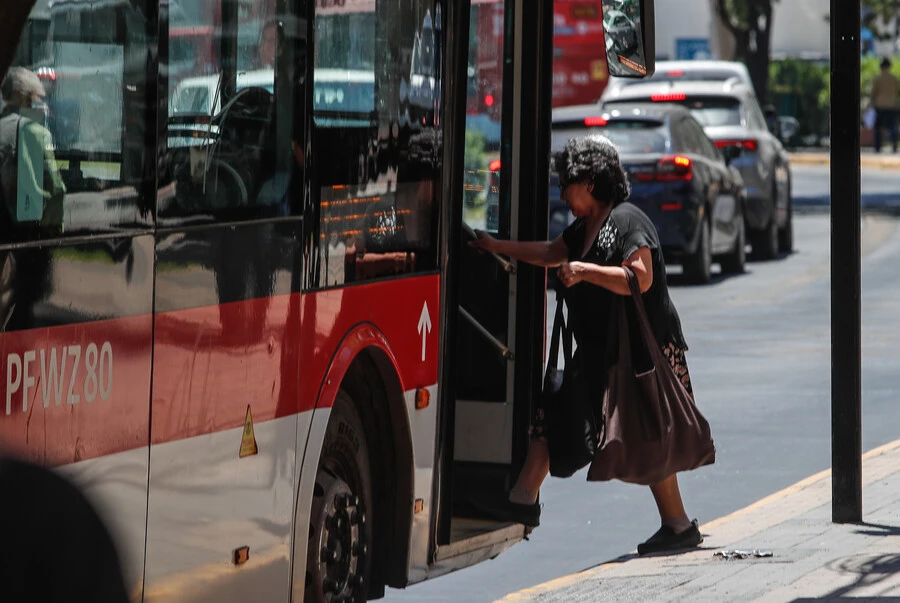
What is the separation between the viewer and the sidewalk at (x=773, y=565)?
6.56 m

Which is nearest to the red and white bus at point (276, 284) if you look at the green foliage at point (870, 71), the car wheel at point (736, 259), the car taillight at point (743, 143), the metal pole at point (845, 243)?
the metal pole at point (845, 243)

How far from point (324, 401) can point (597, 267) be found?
1.86 meters

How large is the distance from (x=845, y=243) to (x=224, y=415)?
3945 millimetres

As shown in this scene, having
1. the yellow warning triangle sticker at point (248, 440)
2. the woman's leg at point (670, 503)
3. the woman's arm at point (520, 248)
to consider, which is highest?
the woman's arm at point (520, 248)

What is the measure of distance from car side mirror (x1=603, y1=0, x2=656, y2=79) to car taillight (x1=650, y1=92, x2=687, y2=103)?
15835mm

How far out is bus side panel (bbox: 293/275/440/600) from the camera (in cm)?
543

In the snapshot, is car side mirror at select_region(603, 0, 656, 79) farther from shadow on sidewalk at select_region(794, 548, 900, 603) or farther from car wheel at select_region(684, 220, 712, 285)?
car wheel at select_region(684, 220, 712, 285)

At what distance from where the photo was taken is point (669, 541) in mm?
7516

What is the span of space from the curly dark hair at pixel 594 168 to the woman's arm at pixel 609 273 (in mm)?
310

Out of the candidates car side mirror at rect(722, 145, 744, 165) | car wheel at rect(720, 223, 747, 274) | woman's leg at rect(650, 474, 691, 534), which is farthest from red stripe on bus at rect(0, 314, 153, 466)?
car side mirror at rect(722, 145, 744, 165)

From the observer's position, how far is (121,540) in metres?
4.37

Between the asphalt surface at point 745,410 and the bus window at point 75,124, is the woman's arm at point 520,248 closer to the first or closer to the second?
the asphalt surface at point 745,410

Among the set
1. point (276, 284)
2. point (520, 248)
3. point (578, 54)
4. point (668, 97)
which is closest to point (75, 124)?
point (276, 284)

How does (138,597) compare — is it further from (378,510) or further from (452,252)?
(452,252)
